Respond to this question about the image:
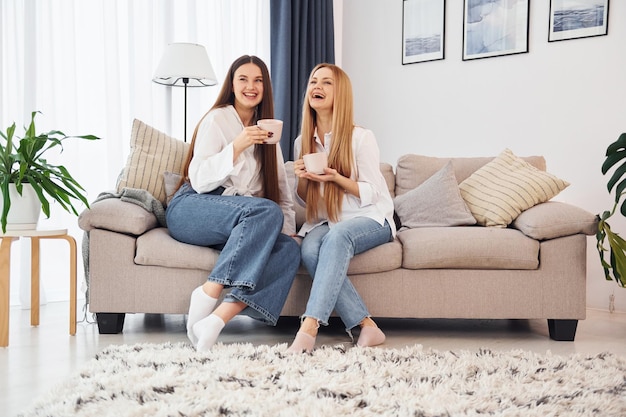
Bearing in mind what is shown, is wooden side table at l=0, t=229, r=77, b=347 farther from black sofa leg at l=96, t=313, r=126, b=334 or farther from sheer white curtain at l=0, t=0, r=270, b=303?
sheer white curtain at l=0, t=0, r=270, b=303

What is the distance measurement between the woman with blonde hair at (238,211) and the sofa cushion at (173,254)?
0.11 ft

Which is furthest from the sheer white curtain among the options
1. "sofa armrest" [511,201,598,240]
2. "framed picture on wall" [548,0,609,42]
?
"sofa armrest" [511,201,598,240]

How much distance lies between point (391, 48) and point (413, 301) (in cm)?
233

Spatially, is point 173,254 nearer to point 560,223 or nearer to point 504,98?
point 560,223

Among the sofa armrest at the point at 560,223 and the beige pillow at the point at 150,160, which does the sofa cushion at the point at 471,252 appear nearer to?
the sofa armrest at the point at 560,223

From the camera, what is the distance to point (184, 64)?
3.37 meters

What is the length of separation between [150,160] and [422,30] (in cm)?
223

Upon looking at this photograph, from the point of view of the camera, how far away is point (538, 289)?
2580mm

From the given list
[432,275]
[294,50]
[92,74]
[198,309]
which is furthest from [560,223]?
[92,74]

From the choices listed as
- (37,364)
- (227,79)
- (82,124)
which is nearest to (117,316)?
(37,364)

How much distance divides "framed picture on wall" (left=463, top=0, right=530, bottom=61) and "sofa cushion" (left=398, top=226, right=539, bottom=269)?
1.67 meters

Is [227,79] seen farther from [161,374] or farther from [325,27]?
[325,27]

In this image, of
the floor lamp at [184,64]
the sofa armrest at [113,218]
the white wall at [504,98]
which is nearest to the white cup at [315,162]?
the sofa armrest at [113,218]

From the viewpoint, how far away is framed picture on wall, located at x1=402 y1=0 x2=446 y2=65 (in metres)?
4.12
